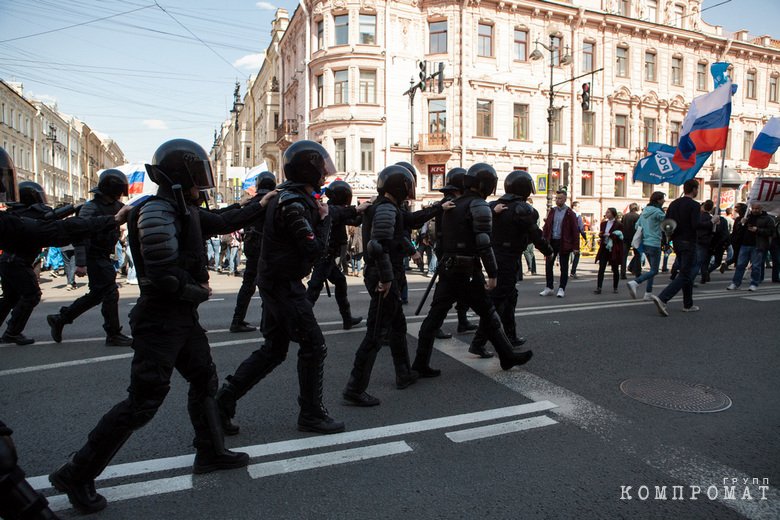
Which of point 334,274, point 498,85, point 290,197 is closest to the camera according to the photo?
point 290,197

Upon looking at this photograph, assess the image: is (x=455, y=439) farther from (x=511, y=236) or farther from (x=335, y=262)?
(x=335, y=262)

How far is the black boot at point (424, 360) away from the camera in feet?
15.9

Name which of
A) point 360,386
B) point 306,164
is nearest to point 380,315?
point 360,386

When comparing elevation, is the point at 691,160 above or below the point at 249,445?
above

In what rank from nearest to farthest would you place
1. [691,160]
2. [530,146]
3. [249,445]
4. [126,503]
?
[126,503] → [249,445] → [691,160] → [530,146]

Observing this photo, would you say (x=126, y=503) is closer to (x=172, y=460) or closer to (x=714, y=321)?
(x=172, y=460)

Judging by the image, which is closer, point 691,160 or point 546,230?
point 546,230

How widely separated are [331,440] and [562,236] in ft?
24.8

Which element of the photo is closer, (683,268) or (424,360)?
(424,360)

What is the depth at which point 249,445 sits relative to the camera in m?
3.43

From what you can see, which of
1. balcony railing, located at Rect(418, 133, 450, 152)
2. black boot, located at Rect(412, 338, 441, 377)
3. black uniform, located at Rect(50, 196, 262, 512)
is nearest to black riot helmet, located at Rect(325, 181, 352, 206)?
black boot, located at Rect(412, 338, 441, 377)

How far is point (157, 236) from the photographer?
2.74 m

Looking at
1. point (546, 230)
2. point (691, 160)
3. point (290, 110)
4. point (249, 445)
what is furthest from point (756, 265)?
point (290, 110)

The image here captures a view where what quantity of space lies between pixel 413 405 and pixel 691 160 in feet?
38.6
